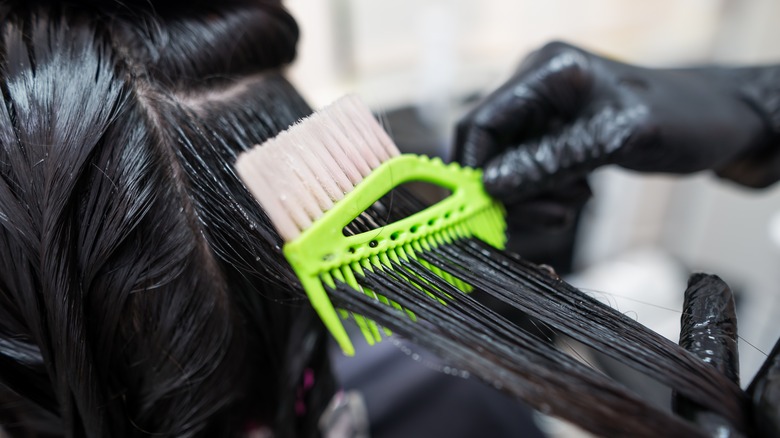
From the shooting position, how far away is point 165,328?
0.44 metres

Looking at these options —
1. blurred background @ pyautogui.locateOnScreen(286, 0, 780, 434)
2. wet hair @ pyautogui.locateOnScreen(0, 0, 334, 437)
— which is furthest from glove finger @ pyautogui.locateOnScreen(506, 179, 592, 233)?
blurred background @ pyautogui.locateOnScreen(286, 0, 780, 434)

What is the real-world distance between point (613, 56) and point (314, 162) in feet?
4.07

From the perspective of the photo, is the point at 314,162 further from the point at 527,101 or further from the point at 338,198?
the point at 527,101

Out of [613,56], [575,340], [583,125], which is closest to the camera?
[575,340]

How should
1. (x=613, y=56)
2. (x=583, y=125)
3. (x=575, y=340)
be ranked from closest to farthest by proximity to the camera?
(x=575, y=340) → (x=583, y=125) → (x=613, y=56)

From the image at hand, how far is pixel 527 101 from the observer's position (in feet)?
2.09

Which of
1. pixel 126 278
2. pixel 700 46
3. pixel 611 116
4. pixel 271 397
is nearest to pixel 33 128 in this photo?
pixel 126 278

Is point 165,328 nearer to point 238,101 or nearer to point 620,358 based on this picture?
point 238,101

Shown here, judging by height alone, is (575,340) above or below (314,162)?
below

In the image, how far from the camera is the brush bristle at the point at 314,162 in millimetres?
347

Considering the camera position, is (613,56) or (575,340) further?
(613,56)

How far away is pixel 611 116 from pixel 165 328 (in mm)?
570

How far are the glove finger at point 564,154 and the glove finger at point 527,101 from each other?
31 millimetres

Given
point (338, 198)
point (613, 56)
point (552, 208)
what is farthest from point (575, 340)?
point (613, 56)
